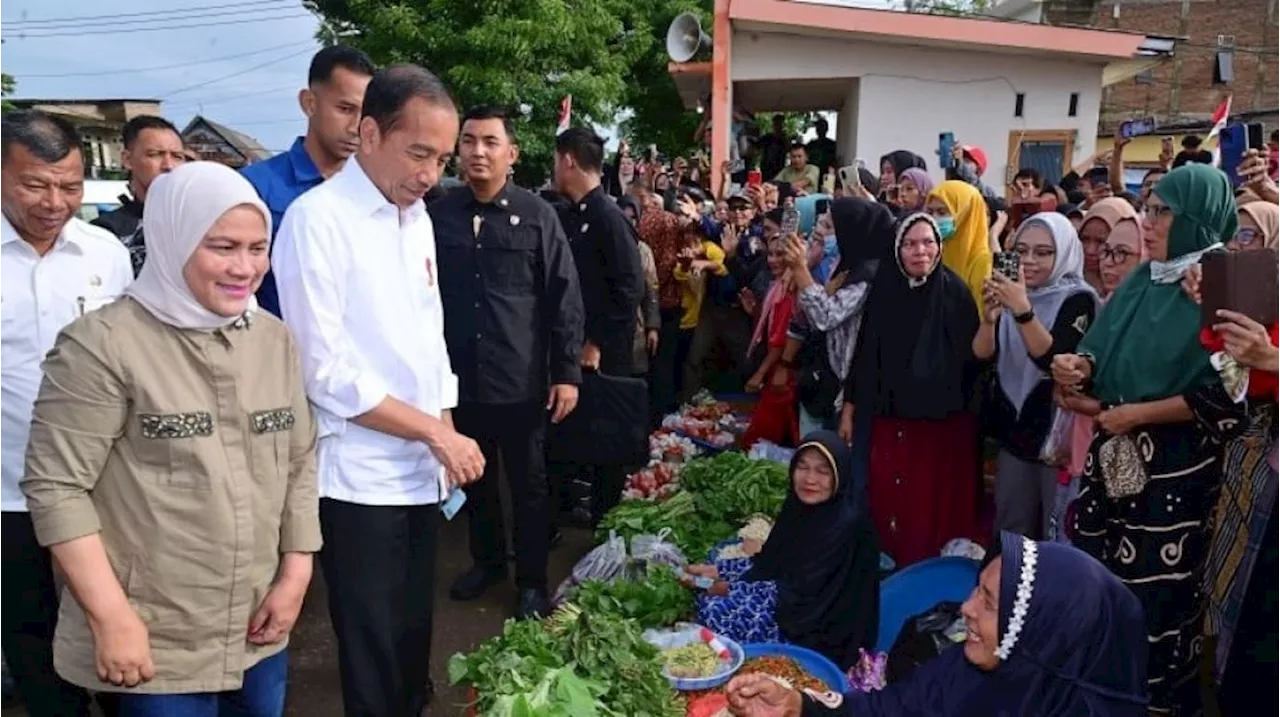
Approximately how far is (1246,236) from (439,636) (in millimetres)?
3657

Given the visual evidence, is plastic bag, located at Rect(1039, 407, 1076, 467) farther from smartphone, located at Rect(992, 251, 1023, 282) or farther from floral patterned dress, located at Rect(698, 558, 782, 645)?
floral patterned dress, located at Rect(698, 558, 782, 645)

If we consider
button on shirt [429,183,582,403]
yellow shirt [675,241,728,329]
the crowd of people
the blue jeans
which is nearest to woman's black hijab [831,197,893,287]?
the crowd of people

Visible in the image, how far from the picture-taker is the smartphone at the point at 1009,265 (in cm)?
343

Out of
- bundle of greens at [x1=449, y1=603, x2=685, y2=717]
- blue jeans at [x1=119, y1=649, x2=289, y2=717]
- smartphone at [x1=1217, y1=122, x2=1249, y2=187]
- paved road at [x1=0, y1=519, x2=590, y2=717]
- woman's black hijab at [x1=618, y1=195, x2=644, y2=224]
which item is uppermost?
smartphone at [x1=1217, y1=122, x2=1249, y2=187]

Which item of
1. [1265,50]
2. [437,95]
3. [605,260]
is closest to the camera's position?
[437,95]

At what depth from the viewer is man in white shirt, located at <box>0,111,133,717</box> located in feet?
8.28

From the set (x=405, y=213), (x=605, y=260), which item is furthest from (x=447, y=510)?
(x=605, y=260)

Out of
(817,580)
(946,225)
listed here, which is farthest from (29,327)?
(946,225)

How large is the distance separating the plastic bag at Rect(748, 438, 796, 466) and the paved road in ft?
4.19

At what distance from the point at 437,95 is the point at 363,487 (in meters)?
1.10

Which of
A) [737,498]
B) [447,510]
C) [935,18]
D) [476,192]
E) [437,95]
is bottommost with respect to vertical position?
[737,498]

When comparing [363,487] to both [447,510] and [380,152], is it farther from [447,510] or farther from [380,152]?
[380,152]

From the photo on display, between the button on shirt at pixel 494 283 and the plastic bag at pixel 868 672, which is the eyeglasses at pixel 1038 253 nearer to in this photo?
the plastic bag at pixel 868 672

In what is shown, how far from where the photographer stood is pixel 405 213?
2445 millimetres
